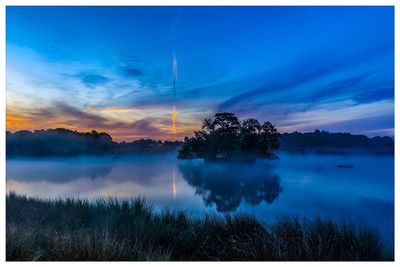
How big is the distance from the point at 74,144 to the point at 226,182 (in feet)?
16.0

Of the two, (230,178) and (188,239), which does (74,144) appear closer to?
(230,178)

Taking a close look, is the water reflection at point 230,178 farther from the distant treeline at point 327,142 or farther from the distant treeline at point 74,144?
the distant treeline at point 74,144

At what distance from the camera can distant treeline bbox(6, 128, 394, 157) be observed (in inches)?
253

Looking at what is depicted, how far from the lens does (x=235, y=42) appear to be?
5820 millimetres

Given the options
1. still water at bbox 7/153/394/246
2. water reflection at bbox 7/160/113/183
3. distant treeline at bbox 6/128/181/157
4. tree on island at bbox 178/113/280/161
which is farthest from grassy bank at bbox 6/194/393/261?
water reflection at bbox 7/160/113/183

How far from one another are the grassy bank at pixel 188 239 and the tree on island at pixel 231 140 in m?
3.09

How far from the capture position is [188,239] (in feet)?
12.1

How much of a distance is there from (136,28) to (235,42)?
1.91m

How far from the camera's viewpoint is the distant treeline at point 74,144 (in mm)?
7273

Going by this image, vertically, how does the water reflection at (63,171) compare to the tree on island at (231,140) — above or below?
below

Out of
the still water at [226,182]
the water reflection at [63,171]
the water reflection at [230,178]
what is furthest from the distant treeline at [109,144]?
the water reflection at [230,178]

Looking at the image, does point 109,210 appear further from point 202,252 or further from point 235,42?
point 235,42

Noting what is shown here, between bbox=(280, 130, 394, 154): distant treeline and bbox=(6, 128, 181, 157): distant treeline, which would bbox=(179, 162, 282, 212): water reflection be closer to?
bbox=(280, 130, 394, 154): distant treeline

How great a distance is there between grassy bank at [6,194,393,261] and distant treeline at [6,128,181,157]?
9.21 feet
